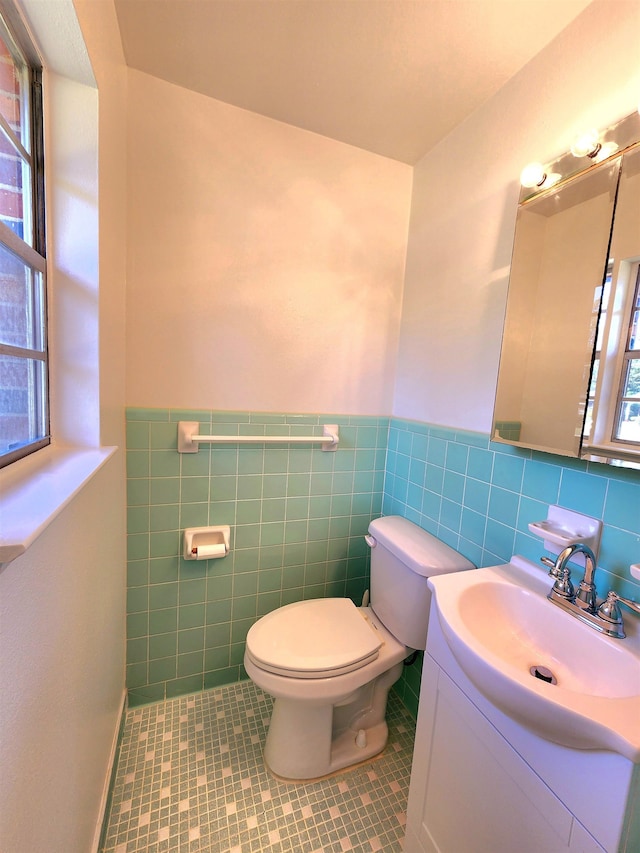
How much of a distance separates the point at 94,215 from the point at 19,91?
0.27 m

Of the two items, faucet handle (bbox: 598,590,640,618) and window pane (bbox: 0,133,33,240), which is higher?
window pane (bbox: 0,133,33,240)

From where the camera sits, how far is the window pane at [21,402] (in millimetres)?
719

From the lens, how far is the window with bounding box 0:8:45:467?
723 mm

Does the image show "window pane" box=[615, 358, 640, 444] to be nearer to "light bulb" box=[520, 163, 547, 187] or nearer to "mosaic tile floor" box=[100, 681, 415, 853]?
"light bulb" box=[520, 163, 547, 187]

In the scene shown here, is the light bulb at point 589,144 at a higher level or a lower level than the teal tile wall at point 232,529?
higher

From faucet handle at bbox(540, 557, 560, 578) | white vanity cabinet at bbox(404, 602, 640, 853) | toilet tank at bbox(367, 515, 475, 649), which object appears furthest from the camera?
toilet tank at bbox(367, 515, 475, 649)

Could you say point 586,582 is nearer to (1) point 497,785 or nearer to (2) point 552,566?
(2) point 552,566

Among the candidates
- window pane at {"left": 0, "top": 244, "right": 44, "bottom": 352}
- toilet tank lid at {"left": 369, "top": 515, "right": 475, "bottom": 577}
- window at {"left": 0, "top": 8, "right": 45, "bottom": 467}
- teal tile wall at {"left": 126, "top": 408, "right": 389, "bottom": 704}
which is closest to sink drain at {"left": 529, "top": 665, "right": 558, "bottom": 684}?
toilet tank lid at {"left": 369, "top": 515, "right": 475, "bottom": 577}

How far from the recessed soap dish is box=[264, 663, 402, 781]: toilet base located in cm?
83

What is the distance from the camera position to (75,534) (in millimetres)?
770

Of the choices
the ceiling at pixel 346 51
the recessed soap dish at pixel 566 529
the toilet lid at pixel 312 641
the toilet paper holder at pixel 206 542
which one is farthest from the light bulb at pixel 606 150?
the toilet paper holder at pixel 206 542

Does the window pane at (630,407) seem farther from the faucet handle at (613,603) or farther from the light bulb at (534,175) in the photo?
the light bulb at (534,175)

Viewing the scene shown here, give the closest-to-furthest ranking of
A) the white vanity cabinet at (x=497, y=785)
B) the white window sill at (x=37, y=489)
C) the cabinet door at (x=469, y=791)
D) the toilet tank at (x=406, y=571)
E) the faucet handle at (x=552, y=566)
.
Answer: the white window sill at (x=37, y=489), the white vanity cabinet at (x=497, y=785), the cabinet door at (x=469, y=791), the faucet handle at (x=552, y=566), the toilet tank at (x=406, y=571)

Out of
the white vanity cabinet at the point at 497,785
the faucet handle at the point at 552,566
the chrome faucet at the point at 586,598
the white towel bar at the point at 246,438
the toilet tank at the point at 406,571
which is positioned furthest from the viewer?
the white towel bar at the point at 246,438
